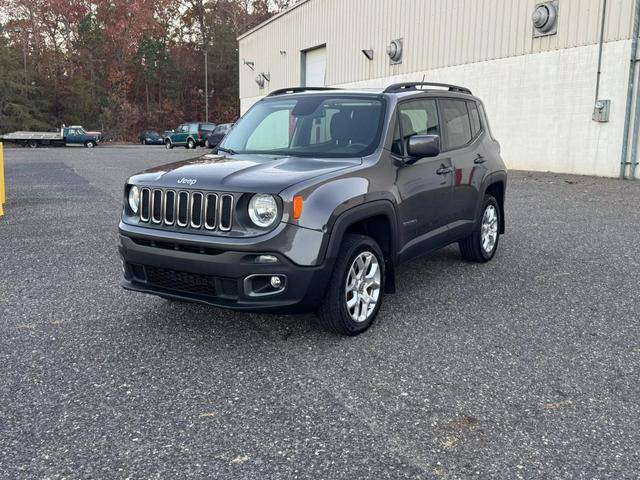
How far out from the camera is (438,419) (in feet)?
10.4

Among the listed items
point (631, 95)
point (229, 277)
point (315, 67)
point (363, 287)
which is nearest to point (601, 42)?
point (631, 95)

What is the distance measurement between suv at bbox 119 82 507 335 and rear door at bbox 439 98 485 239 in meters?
0.02

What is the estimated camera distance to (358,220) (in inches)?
167

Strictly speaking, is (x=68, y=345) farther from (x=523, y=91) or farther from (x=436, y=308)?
(x=523, y=91)

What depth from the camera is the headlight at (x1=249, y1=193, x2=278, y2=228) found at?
3.86 m

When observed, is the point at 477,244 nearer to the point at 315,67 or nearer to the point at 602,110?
the point at 602,110

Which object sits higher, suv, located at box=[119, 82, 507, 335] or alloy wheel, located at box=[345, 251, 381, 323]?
suv, located at box=[119, 82, 507, 335]

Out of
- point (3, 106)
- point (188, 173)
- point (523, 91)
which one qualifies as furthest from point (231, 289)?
point (3, 106)

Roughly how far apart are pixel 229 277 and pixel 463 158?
2924 millimetres

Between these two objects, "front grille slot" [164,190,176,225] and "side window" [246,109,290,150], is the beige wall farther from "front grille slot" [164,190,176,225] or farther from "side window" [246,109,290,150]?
"front grille slot" [164,190,176,225]

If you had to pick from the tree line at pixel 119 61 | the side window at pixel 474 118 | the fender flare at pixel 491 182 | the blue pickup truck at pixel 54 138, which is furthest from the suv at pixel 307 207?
the tree line at pixel 119 61

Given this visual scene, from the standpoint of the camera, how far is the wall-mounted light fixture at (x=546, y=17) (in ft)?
53.7

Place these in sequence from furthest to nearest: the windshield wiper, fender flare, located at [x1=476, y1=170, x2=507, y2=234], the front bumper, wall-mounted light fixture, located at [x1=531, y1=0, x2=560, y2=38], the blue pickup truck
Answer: the blue pickup truck, wall-mounted light fixture, located at [x1=531, y1=0, x2=560, y2=38], fender flare, located at [x1=476, y1=170, x2=507, y2=234], the windshield wiper, the front bumper

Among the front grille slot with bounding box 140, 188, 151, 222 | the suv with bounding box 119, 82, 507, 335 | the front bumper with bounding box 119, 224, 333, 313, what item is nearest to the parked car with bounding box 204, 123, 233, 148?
the suv with bounding box 119, 82, 507, 335
